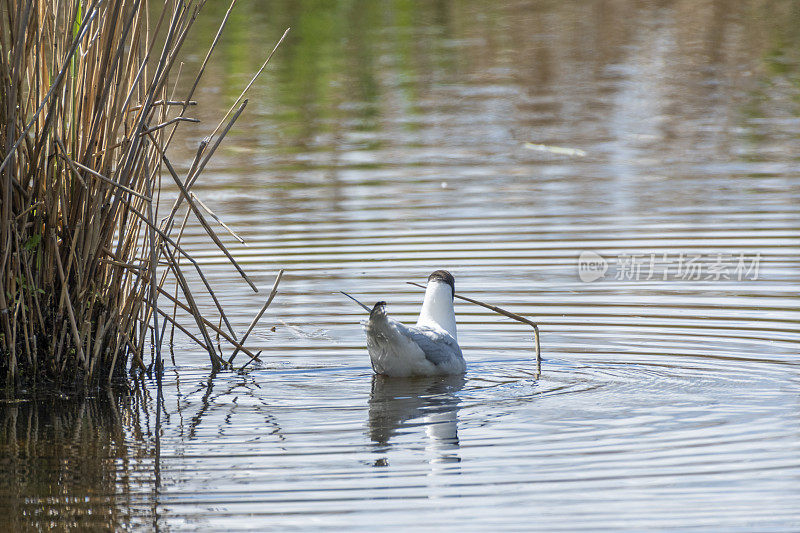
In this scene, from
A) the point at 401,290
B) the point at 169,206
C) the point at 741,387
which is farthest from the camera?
the point at 169,206

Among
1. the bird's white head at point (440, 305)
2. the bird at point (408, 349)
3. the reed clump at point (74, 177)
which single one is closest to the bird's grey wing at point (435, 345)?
the bird at point (408, 349)

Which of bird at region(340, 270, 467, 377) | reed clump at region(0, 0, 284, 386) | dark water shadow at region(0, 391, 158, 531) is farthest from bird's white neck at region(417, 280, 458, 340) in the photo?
dark water shadow at region(0, 391, 158, 531)

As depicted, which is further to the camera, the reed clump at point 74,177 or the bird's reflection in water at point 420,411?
the reed clump at point 74,177

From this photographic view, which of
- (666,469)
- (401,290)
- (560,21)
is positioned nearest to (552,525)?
(666,469)

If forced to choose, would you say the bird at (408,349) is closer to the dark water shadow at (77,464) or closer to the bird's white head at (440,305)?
the bird's white head at (440,305)

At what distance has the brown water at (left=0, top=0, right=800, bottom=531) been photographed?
488cm

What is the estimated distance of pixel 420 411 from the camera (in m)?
6.23

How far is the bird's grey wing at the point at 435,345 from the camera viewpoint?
6699 millimetres

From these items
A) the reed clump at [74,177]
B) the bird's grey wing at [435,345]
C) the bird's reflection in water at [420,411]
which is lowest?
the bird's reflection in water at [420,411]

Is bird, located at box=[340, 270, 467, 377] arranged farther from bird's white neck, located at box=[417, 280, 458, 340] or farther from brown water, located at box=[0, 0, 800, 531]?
bird's white neck, located at box=[417, 280, 458, 340]

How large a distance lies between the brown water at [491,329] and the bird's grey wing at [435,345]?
13cm

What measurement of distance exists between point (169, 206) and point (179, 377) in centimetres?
454

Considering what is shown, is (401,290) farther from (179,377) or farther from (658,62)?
(658,62)

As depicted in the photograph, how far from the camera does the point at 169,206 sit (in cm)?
1123
